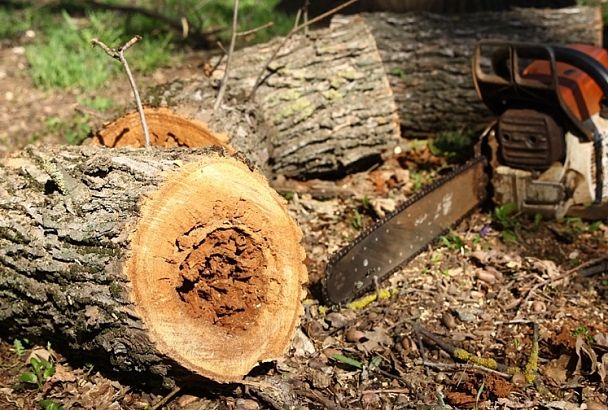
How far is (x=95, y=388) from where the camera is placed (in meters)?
2.85

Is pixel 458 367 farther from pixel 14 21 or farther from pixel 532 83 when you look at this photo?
pixel 14 21

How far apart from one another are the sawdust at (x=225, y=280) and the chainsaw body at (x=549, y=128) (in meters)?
1.55

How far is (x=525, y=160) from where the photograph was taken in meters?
3.64

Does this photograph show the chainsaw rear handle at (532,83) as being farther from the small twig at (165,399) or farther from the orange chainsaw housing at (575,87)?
the small twig at (165,399)

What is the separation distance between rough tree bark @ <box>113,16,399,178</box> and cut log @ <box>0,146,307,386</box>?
3.71ft

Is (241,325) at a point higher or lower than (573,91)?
lower

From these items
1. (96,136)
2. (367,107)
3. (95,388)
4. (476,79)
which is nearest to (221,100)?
(96,136)

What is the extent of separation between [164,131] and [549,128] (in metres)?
1.81

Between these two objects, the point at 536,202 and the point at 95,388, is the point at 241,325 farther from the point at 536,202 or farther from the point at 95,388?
the point at 536,202

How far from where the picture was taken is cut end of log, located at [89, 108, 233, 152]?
11.5 ft

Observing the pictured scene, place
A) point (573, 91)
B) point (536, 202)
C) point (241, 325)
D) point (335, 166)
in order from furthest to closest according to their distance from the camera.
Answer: point (335, 166) < point (536, 202) < point (573, 91) < point (241, 325)

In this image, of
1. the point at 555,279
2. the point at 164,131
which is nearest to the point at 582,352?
the point at 555,279

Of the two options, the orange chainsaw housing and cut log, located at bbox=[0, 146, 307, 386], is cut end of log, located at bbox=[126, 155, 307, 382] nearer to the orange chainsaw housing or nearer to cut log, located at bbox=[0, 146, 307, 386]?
cut log, located at bbox=[0, 146, 307, 386]

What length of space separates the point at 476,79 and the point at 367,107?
30.4 inches
